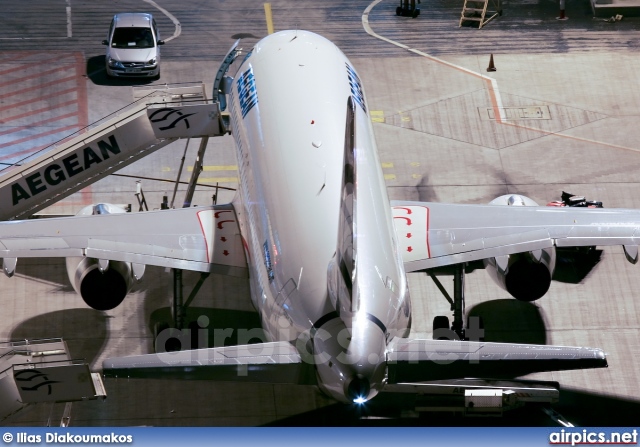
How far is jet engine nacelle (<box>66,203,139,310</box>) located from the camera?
42.2m

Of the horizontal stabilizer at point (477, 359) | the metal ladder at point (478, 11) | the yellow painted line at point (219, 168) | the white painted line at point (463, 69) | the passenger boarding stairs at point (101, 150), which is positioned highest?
the metal ladder at point (478, 11)

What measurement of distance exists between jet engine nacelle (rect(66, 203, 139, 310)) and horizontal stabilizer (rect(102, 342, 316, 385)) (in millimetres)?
10319

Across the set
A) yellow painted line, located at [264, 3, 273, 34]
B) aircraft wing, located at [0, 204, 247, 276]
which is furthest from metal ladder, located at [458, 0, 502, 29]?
aircraft wing, located at [0, 204, 247, 276]

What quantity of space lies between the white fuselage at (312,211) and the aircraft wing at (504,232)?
8.43 feet

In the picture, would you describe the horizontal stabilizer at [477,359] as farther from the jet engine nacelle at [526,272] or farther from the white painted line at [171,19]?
the white painted line at [171,19]

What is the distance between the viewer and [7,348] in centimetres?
4228

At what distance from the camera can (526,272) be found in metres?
42.7

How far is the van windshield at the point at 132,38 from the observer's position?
59.2m

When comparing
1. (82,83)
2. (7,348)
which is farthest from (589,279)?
(82,83)

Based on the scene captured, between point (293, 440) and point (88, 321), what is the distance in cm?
1036

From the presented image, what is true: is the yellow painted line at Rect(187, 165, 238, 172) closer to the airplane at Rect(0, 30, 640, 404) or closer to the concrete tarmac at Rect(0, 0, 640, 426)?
the concrete tarmac at Rect(0, 0, 640, 426)

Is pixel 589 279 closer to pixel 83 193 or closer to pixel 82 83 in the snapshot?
pixel 83 193
